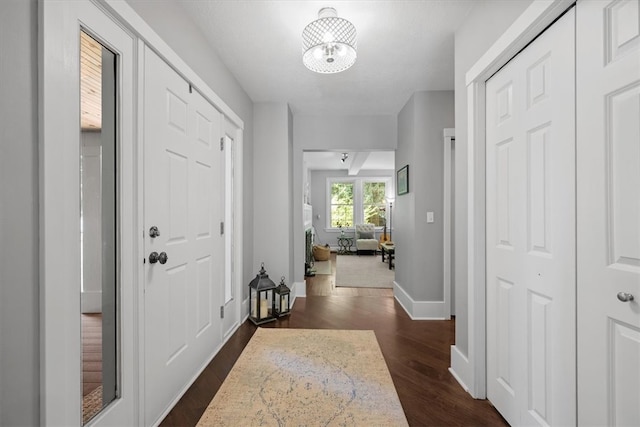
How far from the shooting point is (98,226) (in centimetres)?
138

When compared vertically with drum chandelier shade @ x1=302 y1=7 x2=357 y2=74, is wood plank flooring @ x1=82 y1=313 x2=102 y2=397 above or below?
below

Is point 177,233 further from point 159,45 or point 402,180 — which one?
point 402,180

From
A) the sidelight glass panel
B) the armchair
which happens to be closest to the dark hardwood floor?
the sidelight glass panel

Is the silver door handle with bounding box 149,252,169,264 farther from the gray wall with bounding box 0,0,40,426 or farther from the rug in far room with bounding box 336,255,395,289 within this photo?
the rug in far room with bounding box 336,255,395,289

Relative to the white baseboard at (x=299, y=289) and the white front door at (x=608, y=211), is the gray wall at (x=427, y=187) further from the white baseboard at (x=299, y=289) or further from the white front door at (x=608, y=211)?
the white front door at (x=608, y=211)

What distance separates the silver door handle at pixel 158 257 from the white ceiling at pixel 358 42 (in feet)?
5.17

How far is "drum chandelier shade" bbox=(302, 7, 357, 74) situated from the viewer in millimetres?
1947

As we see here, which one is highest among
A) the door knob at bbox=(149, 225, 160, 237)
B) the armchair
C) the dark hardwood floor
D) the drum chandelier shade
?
the drum chandelier shade

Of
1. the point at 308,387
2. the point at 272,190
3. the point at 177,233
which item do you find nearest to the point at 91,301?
the point at 177,233

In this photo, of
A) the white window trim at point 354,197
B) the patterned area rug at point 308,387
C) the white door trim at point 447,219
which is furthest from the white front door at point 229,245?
the white window trim at point 354,197

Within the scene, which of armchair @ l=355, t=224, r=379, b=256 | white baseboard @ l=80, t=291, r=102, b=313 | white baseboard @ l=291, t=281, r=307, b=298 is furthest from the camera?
armchair @ l=355, t=224, r=379, b=256

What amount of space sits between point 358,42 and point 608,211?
2.01 m

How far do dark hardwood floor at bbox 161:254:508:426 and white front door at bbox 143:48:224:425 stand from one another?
0.16m

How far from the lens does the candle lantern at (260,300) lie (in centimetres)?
325
